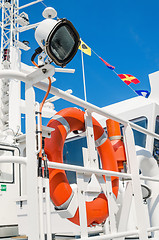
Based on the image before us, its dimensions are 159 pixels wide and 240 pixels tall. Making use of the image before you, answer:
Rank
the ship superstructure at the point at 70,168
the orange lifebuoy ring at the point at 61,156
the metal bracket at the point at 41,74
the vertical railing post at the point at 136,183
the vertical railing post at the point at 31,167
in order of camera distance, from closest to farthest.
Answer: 1. the vertical railing post at the point at 31,167
2. the ship superstructure at the point at 70,168
3. the metal bracket at the point at 41,74
4. the orange lifebuoy ring at the point at 61,156
5. the vertical railing post at the point at 136,183

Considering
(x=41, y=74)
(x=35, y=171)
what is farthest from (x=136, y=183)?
(x=41, y=74)

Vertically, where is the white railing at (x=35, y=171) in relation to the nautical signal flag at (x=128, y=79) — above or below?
below

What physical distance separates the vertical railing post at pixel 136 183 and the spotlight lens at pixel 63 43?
105 centimetres

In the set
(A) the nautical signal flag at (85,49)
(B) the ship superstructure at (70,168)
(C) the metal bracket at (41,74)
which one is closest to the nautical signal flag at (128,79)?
(A) the nautical signal flag at (85,49)

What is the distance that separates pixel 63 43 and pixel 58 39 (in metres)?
0.05

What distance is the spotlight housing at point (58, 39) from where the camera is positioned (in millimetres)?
1610

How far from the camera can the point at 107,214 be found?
83.5 inches

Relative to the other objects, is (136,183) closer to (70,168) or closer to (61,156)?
(61,156)

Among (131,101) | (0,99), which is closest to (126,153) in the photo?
(131,101)

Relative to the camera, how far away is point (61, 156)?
6.50ft

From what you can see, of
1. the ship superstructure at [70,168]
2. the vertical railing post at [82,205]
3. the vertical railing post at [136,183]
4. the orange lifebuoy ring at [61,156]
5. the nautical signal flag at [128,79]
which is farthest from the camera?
the nautical signal flag at [128,79]

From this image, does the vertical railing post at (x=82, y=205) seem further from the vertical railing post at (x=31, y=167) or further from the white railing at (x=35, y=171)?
the vertical railing post at (x=31, y=167)

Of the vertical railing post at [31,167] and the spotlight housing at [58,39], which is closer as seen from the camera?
the vertical railing post at [31,167]

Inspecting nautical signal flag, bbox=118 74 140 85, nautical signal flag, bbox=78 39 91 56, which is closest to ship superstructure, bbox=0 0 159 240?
nautical signal flag, bbox=118 74 140 85
